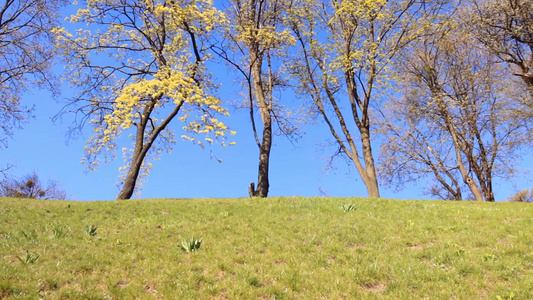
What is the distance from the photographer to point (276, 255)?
9.38 meters

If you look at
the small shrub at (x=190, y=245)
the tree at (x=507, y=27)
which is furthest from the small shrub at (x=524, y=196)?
the small shrub at (x=190, y=245)

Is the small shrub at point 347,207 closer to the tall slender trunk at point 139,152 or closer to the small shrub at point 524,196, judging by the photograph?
the tall slender trunk at point 139,152

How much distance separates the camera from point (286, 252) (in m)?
9.60

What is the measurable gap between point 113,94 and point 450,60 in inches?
1134

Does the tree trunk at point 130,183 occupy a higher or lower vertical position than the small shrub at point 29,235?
higher

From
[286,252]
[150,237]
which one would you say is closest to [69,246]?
[150,237]

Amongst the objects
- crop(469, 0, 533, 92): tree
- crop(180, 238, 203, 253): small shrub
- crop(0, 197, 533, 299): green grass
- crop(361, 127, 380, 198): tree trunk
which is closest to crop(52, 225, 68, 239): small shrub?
crop(0, 197, 533, 299): green grass

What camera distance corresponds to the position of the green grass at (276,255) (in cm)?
757

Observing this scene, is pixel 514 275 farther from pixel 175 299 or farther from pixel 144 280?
pixel 144 280

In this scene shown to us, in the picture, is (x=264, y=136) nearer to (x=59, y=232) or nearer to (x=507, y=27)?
A: (x=59, y=232)

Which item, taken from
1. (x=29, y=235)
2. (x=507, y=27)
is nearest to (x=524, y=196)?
(x=507, y=27)

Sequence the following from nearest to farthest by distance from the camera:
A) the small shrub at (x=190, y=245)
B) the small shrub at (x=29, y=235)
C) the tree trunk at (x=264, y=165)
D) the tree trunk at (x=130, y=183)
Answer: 1. the small shrub at (x=190, y=245)
2. the small shrub at (x=29, y=235)
3. the tree trunk at (x=130, y=183)
4. the tree trunk at (x=264, y=165)

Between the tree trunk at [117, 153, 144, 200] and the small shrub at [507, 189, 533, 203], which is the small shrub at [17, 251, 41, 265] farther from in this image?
the small shrub at [507, 189, 533, 203]

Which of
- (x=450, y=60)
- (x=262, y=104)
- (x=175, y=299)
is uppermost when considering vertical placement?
(x=450, y=60)
